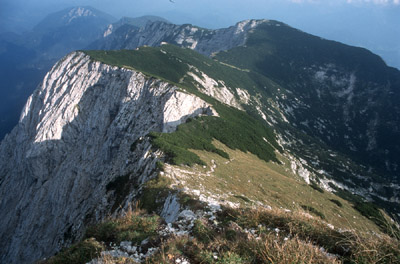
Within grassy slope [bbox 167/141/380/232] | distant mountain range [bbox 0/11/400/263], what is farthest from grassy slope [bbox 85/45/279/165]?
grassy slope [bbox 167/141/380/232]

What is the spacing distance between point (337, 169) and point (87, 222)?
78955mm

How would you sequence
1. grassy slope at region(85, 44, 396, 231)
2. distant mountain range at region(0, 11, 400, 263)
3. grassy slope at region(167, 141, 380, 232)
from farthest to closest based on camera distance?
grassy slope at region(85, 44, 396, 231)
distant mountain range at region(0, 11, 400, 263)
grassy slope at region(167, 141, 380, 232)

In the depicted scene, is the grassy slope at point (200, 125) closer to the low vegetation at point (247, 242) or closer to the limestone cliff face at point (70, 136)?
the limestone cliff face at point (70, 136)

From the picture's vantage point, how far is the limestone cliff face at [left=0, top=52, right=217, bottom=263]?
52125mm

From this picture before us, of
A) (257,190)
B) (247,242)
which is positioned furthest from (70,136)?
(247,242)

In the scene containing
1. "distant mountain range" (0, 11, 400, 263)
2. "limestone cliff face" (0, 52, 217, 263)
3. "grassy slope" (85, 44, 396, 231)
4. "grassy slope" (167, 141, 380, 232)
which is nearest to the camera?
"grassy slope" (167, 141, 380, 232)

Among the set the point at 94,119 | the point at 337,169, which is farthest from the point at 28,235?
the point at 337,169

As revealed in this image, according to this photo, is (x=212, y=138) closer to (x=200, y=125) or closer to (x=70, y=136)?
(x=200, y=125)

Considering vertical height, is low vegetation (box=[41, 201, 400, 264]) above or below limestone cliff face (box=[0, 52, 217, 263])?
above

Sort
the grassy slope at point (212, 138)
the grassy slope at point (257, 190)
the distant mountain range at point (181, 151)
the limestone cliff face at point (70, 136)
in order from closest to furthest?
1. the grassy slope at point (257, 190)
2. the distant mountain range at point (181, 151)
3. the grassy slope at point (212, 138)
4. the limestone cliff face at point (70, 136)

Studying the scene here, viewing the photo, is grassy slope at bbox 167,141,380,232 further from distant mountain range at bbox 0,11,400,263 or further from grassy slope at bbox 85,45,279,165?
grassy slope at bbox 85,45,279,165

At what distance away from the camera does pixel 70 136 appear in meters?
67.8

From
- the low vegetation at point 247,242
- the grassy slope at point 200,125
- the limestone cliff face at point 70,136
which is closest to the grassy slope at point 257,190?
the grassy slope at point 200,125

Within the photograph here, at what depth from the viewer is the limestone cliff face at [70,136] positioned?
171ft
